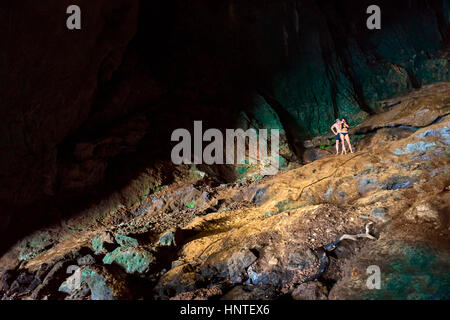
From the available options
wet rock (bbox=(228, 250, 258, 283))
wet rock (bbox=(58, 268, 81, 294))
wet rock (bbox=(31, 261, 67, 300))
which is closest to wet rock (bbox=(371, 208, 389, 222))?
wet rock (bbox=(228, 250, 258, 283))

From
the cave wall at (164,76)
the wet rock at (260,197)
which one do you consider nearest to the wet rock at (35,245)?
the cave wall at (164,76)

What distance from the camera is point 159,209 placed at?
6.96m

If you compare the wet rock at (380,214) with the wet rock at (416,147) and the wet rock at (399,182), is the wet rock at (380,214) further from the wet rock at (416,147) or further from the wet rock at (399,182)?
the wet rock at (416,147)

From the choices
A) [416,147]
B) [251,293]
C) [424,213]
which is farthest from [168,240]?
[416,147]

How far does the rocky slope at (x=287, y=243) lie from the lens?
2879mm

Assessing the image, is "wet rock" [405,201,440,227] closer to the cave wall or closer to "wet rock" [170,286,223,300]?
"wet rock" [170,286,223,300]

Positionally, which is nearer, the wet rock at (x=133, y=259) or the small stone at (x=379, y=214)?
the small stone at (x=379, y=214)

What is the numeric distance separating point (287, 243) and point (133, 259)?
2.35m

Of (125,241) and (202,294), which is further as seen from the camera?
(125,241)

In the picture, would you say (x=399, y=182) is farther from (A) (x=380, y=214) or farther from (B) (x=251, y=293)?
(B) (x=251, y=293)
